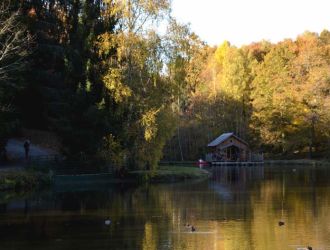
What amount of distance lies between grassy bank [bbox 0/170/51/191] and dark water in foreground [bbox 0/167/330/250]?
2.01m

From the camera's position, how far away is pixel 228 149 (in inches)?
2896

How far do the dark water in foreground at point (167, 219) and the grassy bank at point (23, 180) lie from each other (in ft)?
6.61

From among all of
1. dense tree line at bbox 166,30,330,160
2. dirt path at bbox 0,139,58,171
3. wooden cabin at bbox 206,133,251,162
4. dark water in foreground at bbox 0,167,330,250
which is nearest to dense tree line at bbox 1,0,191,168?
dirt path at bbox 0,139,58,171

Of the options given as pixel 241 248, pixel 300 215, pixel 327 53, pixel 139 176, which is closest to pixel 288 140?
pixel 327 53

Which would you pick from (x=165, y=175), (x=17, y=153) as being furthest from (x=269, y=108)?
(x=17, y=153)

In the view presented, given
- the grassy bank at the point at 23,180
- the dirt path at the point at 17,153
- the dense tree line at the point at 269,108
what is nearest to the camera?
the grassy bank at the point at 23,180

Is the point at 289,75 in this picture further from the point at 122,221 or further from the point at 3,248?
the point at 3,248

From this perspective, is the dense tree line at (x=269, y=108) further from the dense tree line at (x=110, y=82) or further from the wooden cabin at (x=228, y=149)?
the dense tree line at (x=110, y=82)

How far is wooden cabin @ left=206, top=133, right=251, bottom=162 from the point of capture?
234 feet

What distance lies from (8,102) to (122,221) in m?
19.9

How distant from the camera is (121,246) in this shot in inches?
631

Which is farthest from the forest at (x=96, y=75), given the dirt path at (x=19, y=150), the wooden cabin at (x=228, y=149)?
the wooden cabin at (x=228, y=149)

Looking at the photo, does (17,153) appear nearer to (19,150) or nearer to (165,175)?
(19,150)

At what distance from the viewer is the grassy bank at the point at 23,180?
33.2m
